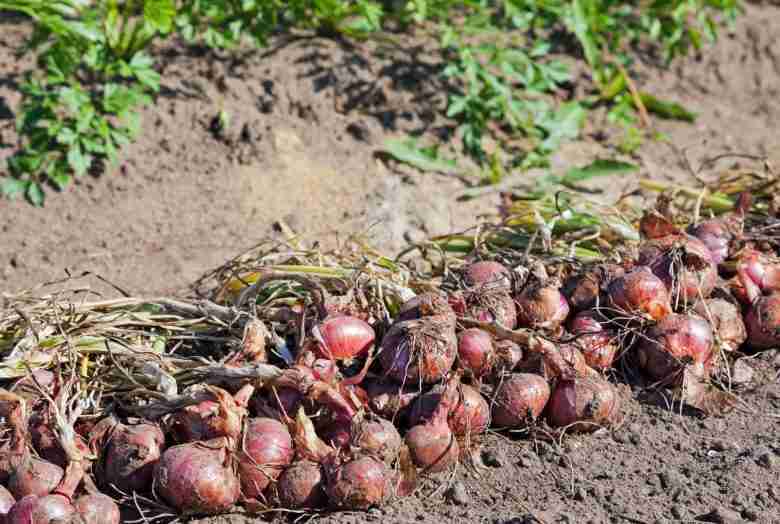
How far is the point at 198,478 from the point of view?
7.56ft

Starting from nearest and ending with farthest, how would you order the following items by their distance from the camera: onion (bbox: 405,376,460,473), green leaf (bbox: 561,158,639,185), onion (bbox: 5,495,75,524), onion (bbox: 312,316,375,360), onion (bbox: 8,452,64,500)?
onion (bbox: 5,495,75,524)
onion (bbox: 8,452,64,500)
onion (bbox: 405,376,460,473)
onion (bbox: 312,316,375,360)
green leaf (bbox: 561,158,639,185)

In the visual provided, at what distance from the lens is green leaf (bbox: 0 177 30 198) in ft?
A: 13.4

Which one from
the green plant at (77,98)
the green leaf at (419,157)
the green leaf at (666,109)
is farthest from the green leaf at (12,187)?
the green leaf at (666,109)

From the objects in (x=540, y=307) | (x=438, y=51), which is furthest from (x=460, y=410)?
(x=438, y=51)

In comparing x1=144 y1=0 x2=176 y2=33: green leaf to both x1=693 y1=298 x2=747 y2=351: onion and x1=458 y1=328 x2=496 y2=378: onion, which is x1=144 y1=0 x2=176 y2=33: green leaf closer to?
x1=458 y1=328 x2=496 y2=378: onion

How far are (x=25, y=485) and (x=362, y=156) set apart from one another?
96.2 inches

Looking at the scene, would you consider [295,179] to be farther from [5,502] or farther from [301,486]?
[5,502]

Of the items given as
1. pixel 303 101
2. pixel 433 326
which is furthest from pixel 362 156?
pixel 433 326

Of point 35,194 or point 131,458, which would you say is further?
point 35,194

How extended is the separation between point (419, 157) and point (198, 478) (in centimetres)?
239

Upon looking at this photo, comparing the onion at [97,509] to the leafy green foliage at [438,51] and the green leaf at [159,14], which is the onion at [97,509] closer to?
the leafy green foliage at [438,51]

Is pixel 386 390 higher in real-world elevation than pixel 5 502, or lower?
higher

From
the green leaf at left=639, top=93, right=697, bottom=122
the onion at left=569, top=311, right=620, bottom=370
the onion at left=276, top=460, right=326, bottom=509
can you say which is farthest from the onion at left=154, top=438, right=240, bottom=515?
the green leaf at left=639, top=93, right=697, bottom=122

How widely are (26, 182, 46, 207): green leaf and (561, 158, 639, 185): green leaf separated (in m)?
2.31
